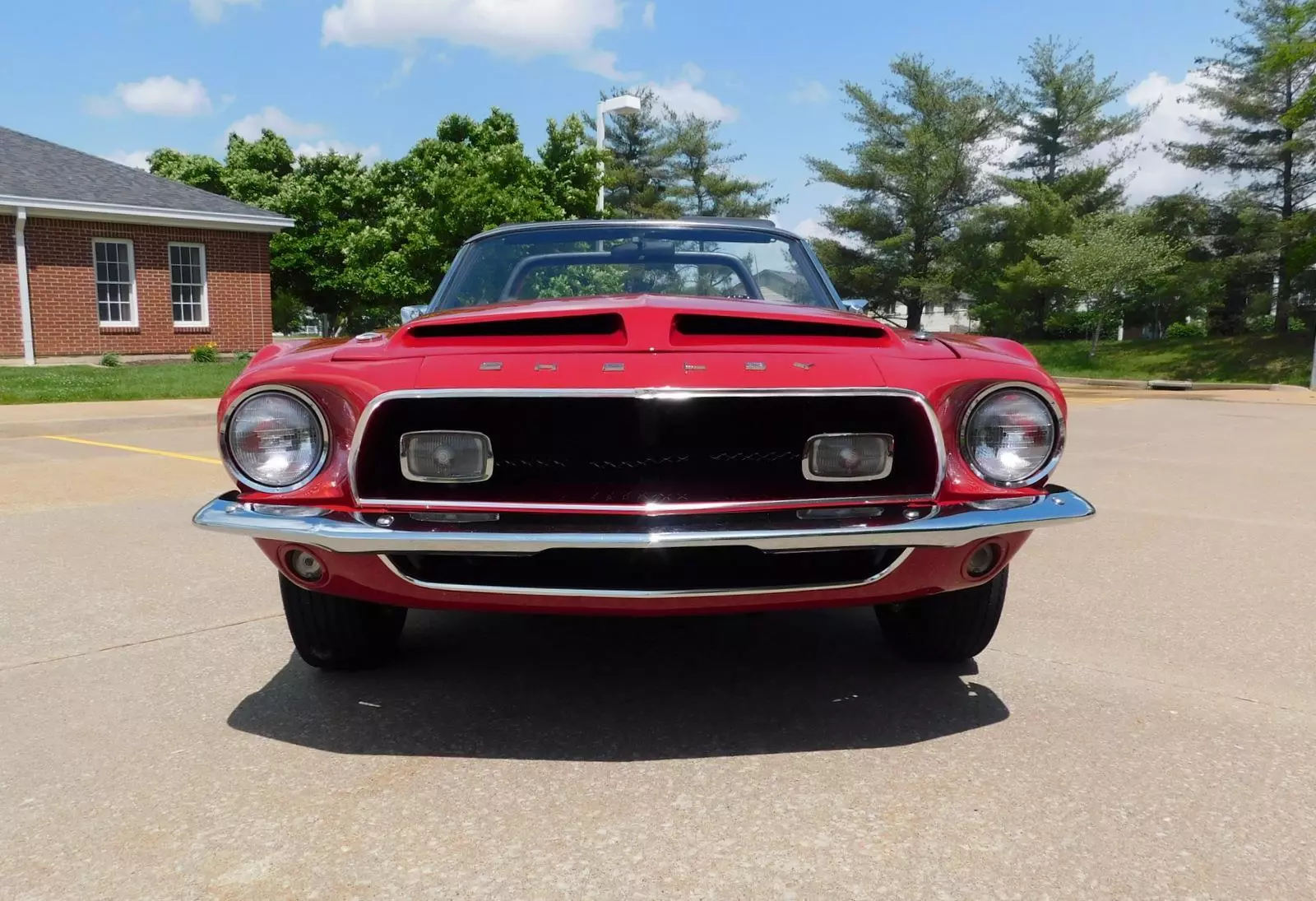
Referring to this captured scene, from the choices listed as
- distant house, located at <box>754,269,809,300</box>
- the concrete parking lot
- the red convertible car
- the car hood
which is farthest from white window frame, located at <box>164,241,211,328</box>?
the car hood

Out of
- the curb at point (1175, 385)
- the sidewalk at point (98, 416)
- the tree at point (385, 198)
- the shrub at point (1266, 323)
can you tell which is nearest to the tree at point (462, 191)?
the tree at point (385, 198)

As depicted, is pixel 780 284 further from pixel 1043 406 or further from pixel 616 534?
pixel 616 534

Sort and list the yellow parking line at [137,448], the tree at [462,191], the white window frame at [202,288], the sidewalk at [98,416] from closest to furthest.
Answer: the yellow parking line at [137,448] < the sidewalk at [98,416] < the tree at [462,191] < the white window frame at [202,288]

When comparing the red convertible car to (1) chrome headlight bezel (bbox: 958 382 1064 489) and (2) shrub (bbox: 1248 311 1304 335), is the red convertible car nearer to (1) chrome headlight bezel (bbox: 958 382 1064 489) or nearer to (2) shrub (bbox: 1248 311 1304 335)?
(1) chrome headlight bezel (bbox: 958 382 1064 489)

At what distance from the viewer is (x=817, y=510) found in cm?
248

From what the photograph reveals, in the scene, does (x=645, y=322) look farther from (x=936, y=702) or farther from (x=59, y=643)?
(x=59, y=643)

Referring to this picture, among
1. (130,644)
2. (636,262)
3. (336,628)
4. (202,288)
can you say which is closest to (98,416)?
(130,644)

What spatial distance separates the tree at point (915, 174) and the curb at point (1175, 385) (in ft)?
47.3

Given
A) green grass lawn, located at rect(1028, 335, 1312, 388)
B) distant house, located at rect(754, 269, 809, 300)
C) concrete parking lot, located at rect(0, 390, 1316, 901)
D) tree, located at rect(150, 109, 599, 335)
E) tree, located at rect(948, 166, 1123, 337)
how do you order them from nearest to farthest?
concrete parking lot, located at rect(0, 390, 1316, 901) < distant house, located at rect(754, 269, 809, 300) < tree, located at rect(150, 109, 599, 335) < green grass lawn, located at rect(1028, 335, 1312, 388) < tree, located at rect(948, 166, 1123, 337)

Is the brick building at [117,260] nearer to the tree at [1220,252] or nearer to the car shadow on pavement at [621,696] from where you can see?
the car shadow on pavement at [621,696]

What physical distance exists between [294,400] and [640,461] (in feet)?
2.85

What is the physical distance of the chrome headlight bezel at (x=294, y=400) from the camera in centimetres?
253

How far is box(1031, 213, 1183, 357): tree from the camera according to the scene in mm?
33031

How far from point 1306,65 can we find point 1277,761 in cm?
3337
